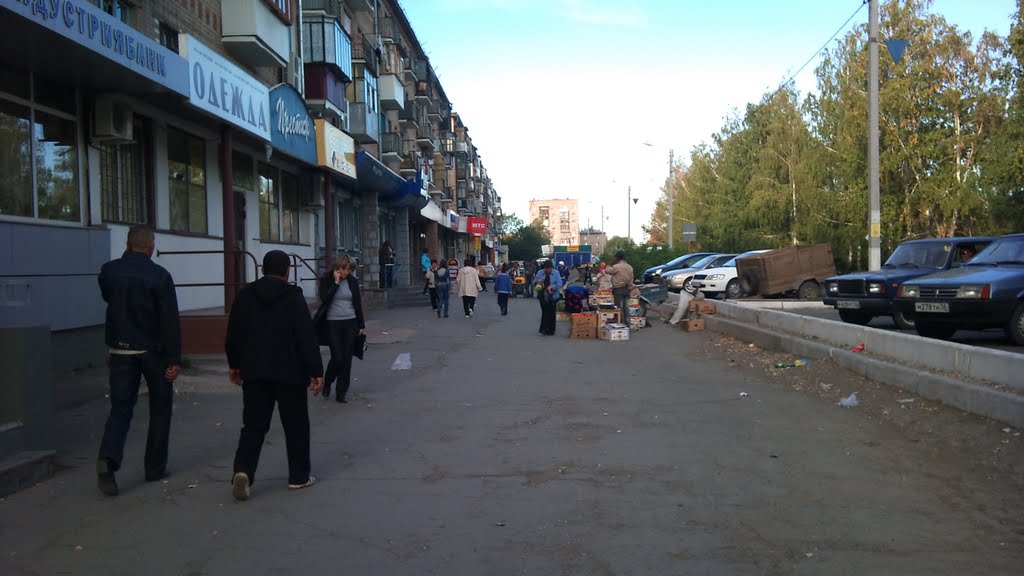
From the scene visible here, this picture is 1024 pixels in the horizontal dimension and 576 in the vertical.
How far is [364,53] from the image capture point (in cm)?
3200

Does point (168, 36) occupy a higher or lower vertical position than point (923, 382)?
higher

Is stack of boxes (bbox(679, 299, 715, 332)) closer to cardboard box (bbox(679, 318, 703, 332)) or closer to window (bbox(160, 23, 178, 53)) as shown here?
cardboard box (bbox(679, 318, 703, 332))

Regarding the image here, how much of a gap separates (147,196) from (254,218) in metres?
5.47

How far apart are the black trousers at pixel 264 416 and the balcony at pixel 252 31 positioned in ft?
43.2

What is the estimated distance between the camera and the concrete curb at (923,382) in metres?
6.68

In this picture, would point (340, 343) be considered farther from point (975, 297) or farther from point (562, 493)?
point (975, 297)

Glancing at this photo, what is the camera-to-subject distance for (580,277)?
4019cm

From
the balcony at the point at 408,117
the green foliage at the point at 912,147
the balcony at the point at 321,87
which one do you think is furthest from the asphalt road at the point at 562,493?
the balcony at the point at 408,117

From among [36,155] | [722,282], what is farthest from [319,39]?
[722,282]

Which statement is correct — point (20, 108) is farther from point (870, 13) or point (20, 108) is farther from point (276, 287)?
point (870, 13)

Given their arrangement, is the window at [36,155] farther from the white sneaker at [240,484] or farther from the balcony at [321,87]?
the balcony at [321,87]

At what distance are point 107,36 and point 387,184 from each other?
2138 cm

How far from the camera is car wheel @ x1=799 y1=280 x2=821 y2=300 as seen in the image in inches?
994

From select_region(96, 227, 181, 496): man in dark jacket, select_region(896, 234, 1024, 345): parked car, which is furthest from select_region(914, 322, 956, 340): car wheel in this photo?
select_region(96, 227, 181, 496): man in dark jacket
